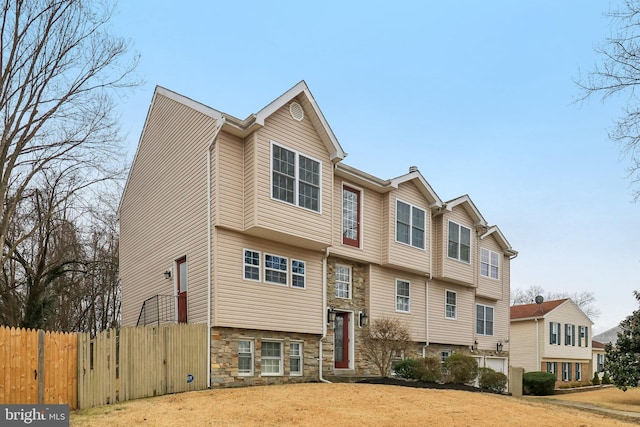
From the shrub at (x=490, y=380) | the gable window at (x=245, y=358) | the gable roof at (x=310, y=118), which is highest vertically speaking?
the gable roof at (x=310, y=118)

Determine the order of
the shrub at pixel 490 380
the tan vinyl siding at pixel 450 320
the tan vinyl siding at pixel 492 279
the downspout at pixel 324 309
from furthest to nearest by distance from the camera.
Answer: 1. the tan vinyl siding at pixel 492 279
2. the tan vinyl siding at pixel 450 320
3. the shrub at pixel 490 380
4. the downspout at pixel 324 309

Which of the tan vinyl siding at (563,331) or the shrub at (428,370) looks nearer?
the shrub at (428,370)

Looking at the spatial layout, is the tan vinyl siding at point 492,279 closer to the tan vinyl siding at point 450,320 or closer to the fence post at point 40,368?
the tan vinyl siding at point 450,320

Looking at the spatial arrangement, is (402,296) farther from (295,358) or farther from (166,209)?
(166,209)

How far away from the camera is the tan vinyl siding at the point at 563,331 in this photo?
117ft

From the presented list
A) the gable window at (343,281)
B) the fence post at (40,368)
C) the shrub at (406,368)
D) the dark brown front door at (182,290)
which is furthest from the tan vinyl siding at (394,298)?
the fence post at (40,368)

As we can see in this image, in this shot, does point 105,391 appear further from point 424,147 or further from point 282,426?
point 424,147

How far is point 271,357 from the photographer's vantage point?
17.4m

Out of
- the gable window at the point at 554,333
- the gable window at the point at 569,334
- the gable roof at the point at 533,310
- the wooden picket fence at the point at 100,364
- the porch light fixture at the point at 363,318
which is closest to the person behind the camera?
the wooden picket fence at the point at 100,364

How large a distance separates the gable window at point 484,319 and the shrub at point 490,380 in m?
6.99

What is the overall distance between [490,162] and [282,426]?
588 inches

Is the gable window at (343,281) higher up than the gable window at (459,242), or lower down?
lower down

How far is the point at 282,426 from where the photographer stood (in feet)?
35.5

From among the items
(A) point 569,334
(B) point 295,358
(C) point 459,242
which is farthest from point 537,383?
(B) point 295,358
